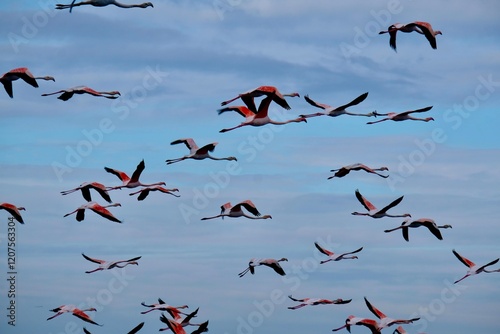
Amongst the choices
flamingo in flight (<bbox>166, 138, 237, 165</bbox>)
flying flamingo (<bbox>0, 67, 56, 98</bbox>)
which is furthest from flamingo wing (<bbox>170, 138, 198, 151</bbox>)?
flying flamingo (<bbox>0, 67, 56, 98</bbox>)

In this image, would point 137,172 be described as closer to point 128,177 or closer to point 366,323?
point 128,177

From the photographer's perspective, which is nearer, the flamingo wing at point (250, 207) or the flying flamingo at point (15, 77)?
the flying flamingo at point (15, 77)

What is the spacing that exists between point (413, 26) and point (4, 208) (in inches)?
623

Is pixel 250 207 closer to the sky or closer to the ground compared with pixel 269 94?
closer to the ground

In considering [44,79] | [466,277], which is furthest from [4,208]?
[466,277]

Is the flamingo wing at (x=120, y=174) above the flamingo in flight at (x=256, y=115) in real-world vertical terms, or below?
below

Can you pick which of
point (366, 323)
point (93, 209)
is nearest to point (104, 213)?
point (93, 209)

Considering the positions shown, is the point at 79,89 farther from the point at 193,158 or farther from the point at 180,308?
the point at 180,308

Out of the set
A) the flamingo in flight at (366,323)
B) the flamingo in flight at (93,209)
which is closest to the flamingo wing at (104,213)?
the flamingo in flight at (93,209)

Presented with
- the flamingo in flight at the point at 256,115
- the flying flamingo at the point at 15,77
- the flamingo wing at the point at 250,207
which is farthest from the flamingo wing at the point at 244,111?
the flying flamingo at the point at 15,77

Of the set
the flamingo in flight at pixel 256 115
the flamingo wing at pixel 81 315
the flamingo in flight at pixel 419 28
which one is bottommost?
the flamingo wing at pixel 81 315

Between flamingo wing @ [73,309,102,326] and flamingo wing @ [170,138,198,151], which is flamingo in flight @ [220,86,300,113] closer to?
flamingo wing @ [170,138,198,151]

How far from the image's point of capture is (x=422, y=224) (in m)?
51.6

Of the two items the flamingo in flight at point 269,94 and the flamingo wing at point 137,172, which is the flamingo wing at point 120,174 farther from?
the flamingo in flight at point 269,94
